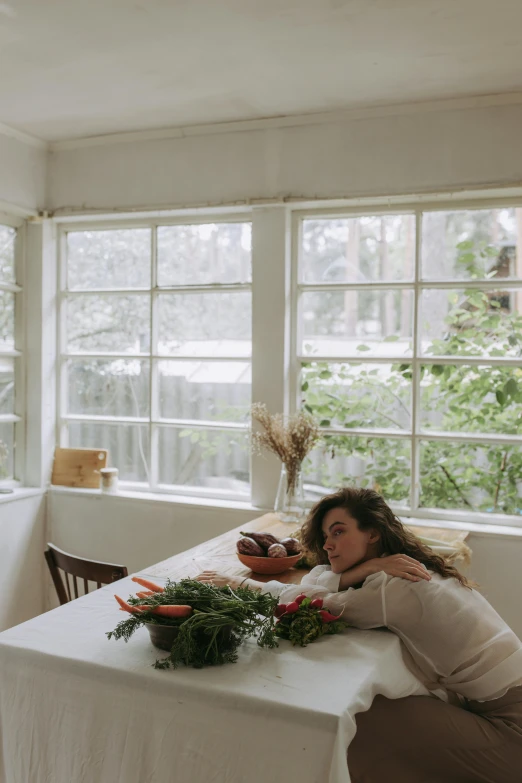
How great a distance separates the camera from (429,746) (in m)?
1.88

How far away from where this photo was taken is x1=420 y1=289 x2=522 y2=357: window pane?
139 inches

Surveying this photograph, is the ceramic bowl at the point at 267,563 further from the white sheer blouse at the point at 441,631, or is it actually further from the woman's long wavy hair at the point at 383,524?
the white sheer blouse at the point at 441,631

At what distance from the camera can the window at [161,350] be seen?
Result: 13.3 ft

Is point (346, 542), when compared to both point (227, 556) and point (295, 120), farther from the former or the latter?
point (295, 120)

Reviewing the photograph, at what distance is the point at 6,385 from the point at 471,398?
2.54 metres

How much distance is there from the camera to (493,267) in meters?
3.55

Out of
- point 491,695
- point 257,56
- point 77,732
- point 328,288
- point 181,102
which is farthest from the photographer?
point 328,288

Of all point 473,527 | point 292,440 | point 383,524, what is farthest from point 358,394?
point 383,524

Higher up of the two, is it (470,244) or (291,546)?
Result: (470,244)

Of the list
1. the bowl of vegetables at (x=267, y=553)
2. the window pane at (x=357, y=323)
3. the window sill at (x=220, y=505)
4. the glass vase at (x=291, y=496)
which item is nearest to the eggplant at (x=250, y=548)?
the bowl of vegetables at (x=267, y=553)

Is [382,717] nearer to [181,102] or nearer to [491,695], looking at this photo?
[491,695]

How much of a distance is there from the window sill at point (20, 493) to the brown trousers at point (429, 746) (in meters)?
2.68

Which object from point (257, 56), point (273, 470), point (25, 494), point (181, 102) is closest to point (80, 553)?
point (25, 494)

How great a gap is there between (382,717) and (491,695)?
1.06 feet
